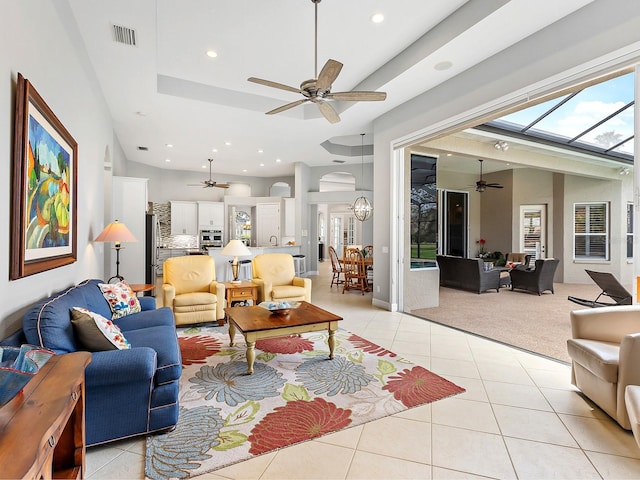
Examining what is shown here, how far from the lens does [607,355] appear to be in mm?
2273

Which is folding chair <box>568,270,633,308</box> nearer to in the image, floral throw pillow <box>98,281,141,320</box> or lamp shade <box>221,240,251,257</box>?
lamp shade <box>221,240,251,257</box>

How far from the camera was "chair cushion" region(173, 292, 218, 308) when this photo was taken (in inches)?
173

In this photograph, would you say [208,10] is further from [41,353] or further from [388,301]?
[388,301]

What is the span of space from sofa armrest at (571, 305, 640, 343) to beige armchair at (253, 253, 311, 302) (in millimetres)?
3274

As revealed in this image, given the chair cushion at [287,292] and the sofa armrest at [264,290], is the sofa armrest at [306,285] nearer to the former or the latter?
the chair cushion at [287,292]

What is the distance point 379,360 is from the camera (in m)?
3.33

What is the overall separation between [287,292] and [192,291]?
4.43ft

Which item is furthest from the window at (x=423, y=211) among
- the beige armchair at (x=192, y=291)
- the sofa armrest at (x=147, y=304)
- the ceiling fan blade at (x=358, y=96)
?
the sofa armrest at (x=147, y=304)

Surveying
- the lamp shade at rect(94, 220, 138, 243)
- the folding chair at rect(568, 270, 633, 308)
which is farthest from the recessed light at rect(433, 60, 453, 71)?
the lamp shade at rect(94, 220, 138, 243)

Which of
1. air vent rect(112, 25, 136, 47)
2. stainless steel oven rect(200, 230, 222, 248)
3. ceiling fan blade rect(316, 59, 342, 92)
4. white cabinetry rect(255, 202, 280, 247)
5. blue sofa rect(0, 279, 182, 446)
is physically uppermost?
air vent rect(112, 25, 136, 47)

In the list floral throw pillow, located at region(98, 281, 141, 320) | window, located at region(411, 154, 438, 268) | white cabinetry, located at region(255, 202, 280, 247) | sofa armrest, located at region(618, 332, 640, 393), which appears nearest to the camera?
sofa armrest, located at region(618, 332, 640, 393)

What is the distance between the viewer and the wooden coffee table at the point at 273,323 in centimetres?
298

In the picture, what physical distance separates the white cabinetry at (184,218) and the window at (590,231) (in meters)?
10.8

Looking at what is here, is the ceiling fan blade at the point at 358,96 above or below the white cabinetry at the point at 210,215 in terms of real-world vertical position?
above
